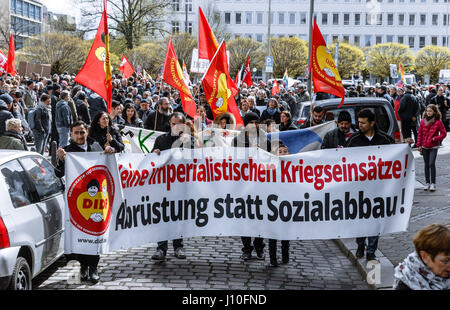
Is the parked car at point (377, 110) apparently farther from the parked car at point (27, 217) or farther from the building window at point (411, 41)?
the building window at point (411, 41)

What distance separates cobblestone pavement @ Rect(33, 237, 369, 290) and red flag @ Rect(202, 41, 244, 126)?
323cm

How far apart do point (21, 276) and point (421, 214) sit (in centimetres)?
668

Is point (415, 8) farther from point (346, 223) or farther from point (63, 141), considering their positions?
point (346, 223)

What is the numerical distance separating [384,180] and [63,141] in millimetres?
11151

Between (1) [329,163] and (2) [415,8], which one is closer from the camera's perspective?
(1) [329,163]

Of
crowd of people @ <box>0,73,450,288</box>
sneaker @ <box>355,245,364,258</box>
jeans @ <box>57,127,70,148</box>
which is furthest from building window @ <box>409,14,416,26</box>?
sneaker @ <box>355,245,364,258</box>

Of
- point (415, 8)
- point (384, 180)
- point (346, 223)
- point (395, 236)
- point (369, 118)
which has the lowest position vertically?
point (395, 236)

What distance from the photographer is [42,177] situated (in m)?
6.74

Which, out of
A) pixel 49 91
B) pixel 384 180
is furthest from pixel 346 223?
pixel 49 91

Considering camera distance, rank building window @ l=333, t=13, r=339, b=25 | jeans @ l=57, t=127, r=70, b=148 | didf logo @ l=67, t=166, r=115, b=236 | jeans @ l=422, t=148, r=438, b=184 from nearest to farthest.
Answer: didf logo @ l=67, t=166, r=115, b=236, jeans @ l=422, t=148, r=438, b=184, jeans @ l=57, t=127, r=70, b=148, building window @ l=333, t=13, r=339, b=25

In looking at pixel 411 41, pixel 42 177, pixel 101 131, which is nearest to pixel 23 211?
pixel 42 177

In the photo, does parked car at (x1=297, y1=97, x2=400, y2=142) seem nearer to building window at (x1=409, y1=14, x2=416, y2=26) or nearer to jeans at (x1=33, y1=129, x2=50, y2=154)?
jeans at (x1=33, y1=129, x2=50, y2=154)

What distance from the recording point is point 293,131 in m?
9.16

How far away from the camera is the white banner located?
22.9 feet
